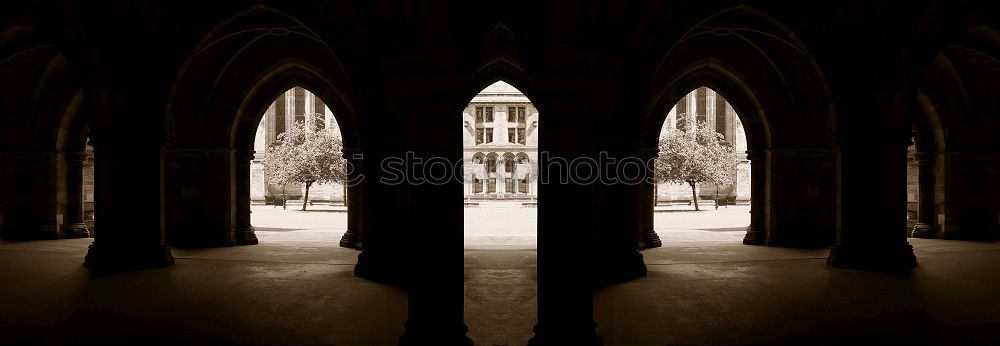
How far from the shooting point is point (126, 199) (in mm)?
9945

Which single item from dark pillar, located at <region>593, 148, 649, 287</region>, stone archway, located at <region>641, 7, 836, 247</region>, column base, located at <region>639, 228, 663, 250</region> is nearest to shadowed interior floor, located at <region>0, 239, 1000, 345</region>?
dark pillar, located at <region>593, 148, 649, 287</region>

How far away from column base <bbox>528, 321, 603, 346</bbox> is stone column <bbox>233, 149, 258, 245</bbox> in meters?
11.4

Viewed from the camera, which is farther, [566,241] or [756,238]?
[756,238]

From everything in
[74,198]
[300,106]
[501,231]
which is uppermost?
[300,106]

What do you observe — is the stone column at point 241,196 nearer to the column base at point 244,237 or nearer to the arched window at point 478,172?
the column base at point 244,237

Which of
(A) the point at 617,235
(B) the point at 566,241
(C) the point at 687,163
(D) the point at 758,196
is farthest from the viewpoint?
(C) the point at 687,163

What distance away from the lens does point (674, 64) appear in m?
13.4

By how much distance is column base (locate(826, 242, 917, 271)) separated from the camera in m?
9.81

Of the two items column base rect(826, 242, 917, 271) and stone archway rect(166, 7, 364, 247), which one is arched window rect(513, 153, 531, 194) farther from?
column base rect(826, 242, 917, 271)

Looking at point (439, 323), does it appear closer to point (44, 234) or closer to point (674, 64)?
point (674, 64)

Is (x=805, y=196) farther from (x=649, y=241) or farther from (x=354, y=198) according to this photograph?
(x=354, y=198)

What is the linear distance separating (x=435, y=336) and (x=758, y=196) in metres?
11.7

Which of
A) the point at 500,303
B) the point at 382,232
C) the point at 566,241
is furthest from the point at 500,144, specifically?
the point at 566,241

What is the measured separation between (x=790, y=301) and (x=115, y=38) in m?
10.4
